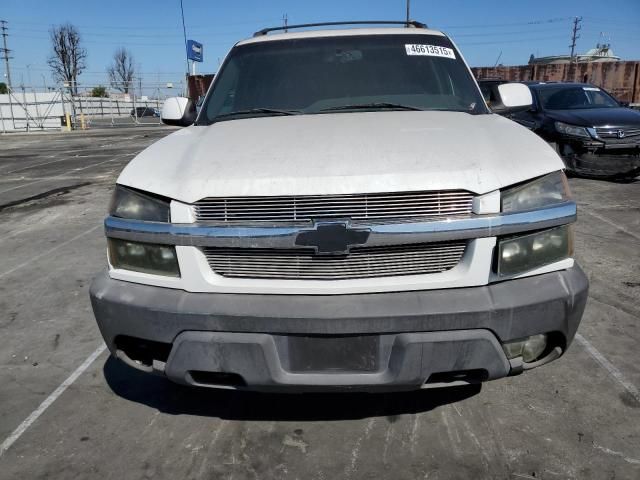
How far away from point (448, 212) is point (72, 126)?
35279mm

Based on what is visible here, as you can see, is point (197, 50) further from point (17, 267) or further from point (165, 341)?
point (165, 341)

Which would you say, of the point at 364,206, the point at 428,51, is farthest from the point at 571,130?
the point at 364,206

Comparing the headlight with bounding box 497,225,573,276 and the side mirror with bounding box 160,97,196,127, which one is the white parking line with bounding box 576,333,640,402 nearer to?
the headlight with bounding box 497,225,573,276

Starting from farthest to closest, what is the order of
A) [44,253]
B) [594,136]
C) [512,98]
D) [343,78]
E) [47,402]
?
[594,136], [44,253], [512,98], [343,78], [47,402]

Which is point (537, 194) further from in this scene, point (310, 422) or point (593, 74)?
point (593, 74)

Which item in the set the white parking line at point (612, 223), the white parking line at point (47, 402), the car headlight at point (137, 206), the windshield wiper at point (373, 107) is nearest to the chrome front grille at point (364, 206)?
the car headlight at point (137, 206)

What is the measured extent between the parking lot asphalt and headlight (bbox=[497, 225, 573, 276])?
33.2 inches

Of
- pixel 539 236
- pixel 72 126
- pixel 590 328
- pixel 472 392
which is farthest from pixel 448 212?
pixel 72 126

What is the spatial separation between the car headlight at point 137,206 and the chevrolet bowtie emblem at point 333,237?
62 centimetres

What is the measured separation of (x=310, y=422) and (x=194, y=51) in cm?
3504

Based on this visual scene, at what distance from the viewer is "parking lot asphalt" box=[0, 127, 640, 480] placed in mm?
2312

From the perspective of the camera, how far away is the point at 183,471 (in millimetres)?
2314

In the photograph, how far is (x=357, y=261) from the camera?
213 centimetres

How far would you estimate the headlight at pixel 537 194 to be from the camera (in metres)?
2.18
